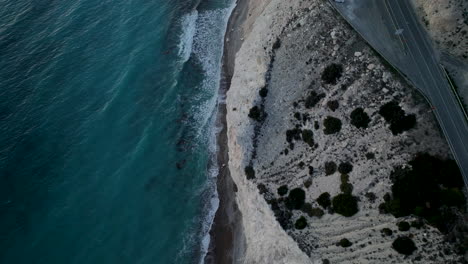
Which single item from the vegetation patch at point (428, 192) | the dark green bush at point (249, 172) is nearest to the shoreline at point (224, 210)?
the dark green bush at point (249, 172)

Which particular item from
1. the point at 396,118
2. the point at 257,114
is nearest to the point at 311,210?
the point at 396,118

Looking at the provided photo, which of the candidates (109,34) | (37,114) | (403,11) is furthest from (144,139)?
(403,11)

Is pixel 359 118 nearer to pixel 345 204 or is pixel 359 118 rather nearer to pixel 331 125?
pixel 331 125

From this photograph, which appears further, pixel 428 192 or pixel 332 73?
pixel 332 73

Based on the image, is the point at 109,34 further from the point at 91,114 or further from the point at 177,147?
the point at 177,147

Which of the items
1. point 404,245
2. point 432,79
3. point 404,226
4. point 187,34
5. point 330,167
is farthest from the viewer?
point 187,34

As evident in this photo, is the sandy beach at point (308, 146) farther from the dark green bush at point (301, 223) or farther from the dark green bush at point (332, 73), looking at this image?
the dark green bush at point (332, 73)
